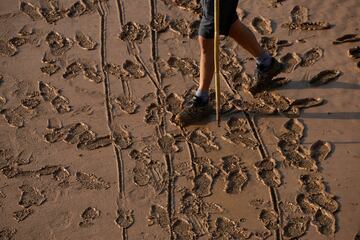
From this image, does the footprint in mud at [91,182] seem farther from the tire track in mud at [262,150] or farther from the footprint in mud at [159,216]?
the tire track in mud at [262,150]

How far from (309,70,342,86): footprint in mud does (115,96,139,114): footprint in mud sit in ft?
4.88

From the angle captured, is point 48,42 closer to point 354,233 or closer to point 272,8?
point 272,8

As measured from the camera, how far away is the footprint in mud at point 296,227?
4461 mm

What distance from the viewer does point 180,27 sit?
20.4ft

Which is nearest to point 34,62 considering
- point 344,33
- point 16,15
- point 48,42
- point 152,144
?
point 48,42

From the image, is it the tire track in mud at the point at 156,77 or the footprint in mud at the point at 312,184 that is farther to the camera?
the tire track in mud at the point at 156,77

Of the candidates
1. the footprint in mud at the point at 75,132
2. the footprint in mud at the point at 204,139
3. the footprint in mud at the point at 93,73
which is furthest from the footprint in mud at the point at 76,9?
the footprint in mud at the point at 204,139

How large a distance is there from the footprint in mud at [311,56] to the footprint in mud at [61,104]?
203 cm

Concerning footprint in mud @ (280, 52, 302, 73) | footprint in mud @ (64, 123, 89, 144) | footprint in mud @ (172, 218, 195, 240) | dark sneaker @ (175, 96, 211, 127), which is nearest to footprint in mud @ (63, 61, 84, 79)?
footprint in mud @ (64, 123, 89, 144)

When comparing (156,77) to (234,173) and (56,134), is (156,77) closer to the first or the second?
(56,134)

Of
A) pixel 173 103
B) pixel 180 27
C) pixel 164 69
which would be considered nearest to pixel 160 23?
pixel 180 27

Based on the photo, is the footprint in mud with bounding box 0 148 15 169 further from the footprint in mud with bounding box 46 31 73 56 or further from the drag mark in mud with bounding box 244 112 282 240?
the drag mark in mud with bounding box 244 112 282 240

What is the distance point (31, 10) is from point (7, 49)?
23.7 inches

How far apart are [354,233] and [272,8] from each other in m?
2.58
